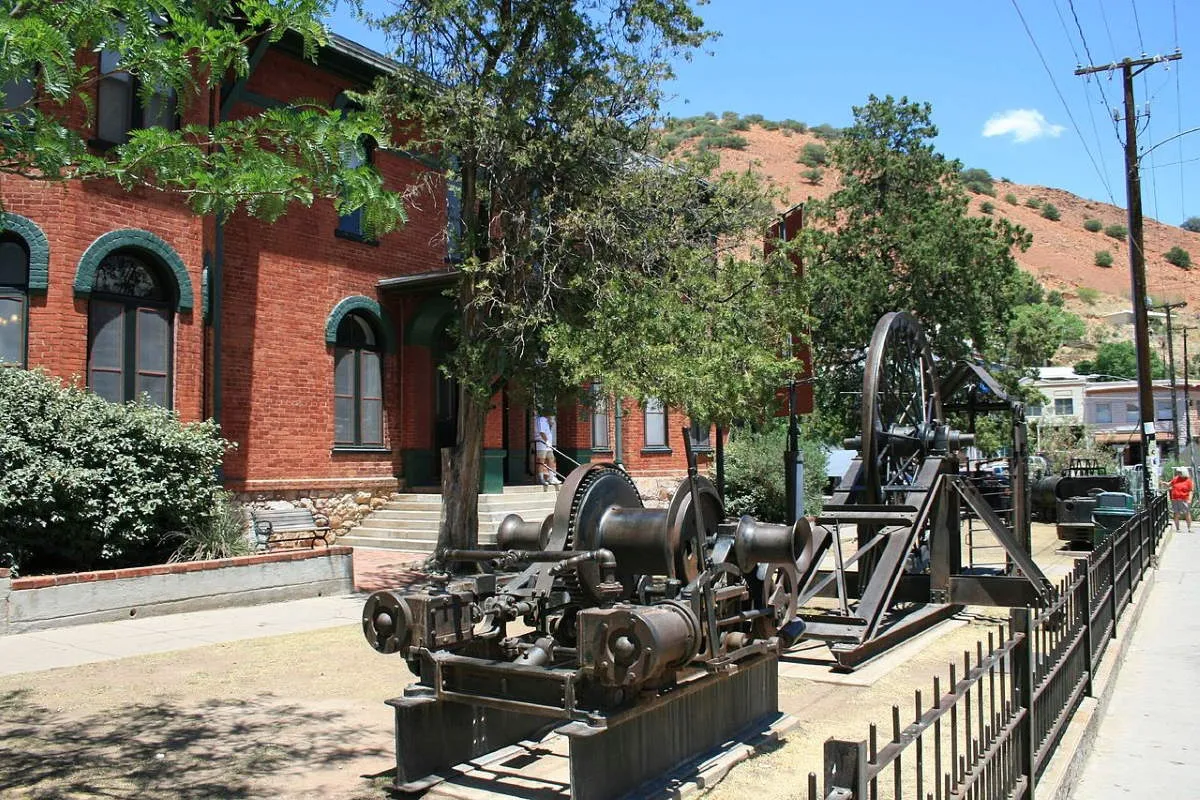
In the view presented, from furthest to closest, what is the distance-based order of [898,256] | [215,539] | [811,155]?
[811,155]
[898,256]
[215,539]

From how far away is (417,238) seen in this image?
67.3 feet

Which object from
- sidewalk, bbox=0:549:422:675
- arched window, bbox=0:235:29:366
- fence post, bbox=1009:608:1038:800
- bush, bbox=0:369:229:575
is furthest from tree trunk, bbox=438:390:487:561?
fence post, bbox=1009:608:1038:800

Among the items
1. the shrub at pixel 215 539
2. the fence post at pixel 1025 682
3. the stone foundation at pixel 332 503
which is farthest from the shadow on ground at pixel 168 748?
the stone foundation at pixel 332 503

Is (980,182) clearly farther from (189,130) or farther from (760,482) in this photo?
(189,130)

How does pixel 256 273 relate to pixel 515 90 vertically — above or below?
below

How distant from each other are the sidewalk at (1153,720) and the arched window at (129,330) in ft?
42.1

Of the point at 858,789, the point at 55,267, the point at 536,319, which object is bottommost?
the point at 858,789

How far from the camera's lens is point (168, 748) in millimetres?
6246

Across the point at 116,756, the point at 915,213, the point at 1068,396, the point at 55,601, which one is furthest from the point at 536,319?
the point at 1068,396

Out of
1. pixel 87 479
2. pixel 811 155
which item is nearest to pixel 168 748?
pixel 87 479

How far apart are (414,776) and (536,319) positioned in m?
8.14

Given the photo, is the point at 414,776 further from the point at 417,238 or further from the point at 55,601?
the point at 417,238

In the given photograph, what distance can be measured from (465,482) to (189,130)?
30.9ft

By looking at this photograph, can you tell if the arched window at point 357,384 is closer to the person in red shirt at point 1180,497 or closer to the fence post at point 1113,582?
the fence post at point 1113,582
